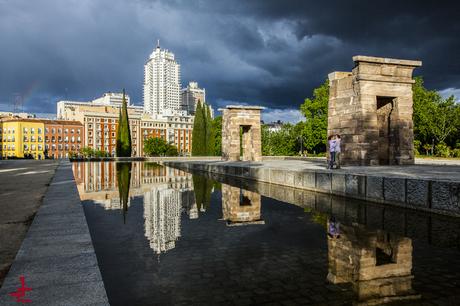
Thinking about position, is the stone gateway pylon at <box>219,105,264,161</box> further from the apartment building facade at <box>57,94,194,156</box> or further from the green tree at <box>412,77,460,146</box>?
the apartment building facade at <box>57,94,194,156</box>

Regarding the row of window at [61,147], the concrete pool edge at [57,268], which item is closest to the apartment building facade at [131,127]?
the row of window at [61,147]

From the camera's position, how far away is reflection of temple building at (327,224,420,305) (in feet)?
10.8

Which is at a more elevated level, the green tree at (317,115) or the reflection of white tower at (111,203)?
the green tree at (317,115)

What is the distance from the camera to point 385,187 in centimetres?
872

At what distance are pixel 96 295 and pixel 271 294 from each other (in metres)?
1.55

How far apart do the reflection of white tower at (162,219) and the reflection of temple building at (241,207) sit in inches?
44.2

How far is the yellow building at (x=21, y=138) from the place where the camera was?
109 m

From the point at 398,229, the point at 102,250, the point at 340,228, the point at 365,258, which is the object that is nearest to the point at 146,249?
the point at 102,250

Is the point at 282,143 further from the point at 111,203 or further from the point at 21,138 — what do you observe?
the point at 21,138

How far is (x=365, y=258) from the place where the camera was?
4297 mm

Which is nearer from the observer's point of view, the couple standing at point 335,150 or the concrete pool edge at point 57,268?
the concrete pool edge at point 57,268

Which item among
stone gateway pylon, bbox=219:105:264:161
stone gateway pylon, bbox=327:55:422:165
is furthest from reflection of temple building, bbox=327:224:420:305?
stone gateway pylon, bbox=219:105:264:161

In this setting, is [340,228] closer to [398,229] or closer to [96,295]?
[398,229]

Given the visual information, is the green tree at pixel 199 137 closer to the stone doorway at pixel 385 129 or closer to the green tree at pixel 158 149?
the green tree at pixel 158 149
